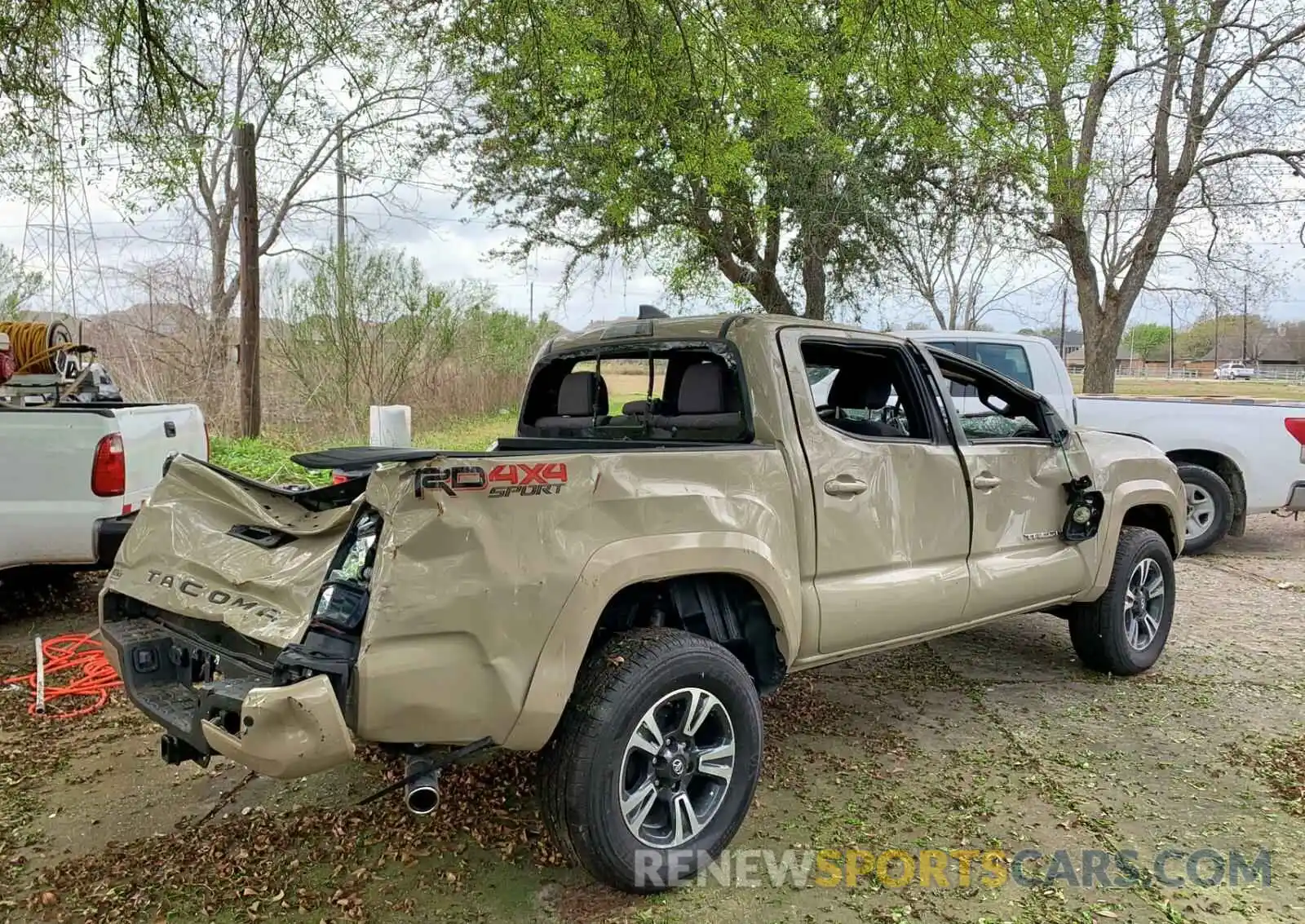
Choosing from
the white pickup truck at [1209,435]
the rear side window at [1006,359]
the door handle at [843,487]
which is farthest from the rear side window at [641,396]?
the rear side window at [1006,359]

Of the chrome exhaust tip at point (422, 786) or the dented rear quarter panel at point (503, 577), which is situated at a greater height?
the dented rear quarter panel at point (503, 577)

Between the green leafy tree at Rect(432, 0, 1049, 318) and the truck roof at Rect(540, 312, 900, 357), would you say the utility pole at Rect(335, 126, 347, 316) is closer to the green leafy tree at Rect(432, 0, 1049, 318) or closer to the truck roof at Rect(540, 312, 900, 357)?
the green leafy tree at Rect(432, 0, 1049, 318)

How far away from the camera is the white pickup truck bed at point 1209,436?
8.07 meters

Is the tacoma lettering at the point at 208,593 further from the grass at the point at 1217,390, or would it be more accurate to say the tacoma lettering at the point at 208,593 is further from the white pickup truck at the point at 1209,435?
the grass at the point at 1217,390

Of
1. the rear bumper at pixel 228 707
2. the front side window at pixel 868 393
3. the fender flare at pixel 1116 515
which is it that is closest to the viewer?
the rear bumper at pixel 228 707

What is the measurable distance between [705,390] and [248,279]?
946 cm

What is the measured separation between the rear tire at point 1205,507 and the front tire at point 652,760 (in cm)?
701

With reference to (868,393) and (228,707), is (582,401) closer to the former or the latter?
(868,393)

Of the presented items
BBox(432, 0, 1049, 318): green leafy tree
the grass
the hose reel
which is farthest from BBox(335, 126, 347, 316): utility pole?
the grass

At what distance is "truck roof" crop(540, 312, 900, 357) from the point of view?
3.49 m

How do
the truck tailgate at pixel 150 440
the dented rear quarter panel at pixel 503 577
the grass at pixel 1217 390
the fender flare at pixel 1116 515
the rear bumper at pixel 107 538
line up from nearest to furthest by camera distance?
the dented rear quarter panel at pixel 503 577
the fender flare at pixel 1116 515
the rear bumper at pixel 107 538
the truck tailgate at pixel 150 440
the grass at pixel 1217 390

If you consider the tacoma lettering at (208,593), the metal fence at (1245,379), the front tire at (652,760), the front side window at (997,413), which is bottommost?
the front tire at (652,760)

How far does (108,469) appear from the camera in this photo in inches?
199

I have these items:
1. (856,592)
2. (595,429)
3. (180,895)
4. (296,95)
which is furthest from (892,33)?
(296,95)
